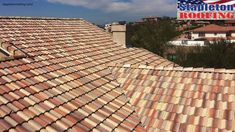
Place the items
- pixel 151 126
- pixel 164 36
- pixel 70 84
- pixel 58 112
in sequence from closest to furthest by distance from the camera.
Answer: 1. pixel 58 112
2. pixel 151 126
3. pixel 70 84
4. pixel 164 36

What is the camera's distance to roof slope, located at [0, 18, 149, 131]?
714 cm

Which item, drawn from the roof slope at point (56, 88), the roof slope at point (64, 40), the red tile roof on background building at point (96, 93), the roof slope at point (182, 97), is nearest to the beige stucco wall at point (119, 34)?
the roof slope at point (64, 40)

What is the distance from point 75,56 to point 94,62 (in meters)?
0.78

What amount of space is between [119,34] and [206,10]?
9.65 metres

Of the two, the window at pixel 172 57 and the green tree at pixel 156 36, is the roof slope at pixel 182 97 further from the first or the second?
the green tree at pixel 156 36

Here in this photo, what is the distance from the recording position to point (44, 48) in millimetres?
11969

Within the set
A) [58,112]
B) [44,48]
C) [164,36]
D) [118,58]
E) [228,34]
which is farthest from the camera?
[228,34]

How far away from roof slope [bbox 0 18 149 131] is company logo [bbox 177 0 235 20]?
45.2 feet

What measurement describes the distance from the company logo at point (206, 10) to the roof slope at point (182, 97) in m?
16.0

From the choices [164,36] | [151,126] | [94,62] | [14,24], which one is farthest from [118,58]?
[164,36]

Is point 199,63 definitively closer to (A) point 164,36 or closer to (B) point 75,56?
(A) point 164,36

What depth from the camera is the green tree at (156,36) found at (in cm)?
4881

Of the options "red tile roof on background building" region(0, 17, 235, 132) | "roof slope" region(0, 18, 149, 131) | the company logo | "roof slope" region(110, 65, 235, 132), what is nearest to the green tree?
the company logo

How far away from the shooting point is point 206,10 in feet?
83.8
